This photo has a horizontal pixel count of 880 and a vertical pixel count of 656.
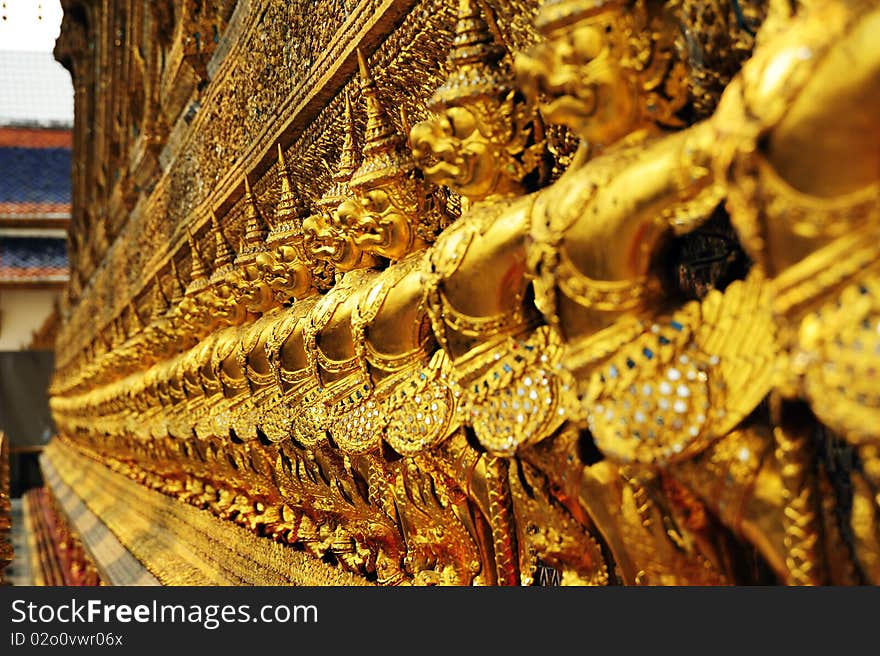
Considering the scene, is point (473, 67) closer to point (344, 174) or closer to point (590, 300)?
point (590, 300)

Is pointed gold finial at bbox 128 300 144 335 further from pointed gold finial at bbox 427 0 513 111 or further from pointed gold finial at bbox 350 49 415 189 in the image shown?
pointed gold finial at bbox 427 0 513 111

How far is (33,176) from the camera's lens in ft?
34.5

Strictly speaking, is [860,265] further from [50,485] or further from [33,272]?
[33,272]

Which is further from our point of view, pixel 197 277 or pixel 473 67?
pixel 197 277

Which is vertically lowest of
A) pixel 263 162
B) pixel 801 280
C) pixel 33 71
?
pixel 801 280

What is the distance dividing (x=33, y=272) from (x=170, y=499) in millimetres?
8375

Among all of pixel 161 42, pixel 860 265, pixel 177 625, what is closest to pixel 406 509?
pixel 177 625

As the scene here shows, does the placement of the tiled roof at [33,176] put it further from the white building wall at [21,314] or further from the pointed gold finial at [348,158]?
the pointed gold finial at [348,158]

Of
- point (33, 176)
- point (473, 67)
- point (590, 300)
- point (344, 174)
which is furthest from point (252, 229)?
point (33, 176)

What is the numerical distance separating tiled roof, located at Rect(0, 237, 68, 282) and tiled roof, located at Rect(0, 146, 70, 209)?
1.55ft

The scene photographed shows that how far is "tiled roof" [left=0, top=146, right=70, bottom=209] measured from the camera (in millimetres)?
10164

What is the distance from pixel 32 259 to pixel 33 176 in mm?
797

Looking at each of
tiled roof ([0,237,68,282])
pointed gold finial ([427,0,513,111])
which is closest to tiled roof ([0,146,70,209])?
tiled roof ([0,237,68,282])

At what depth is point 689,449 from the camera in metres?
0.53
